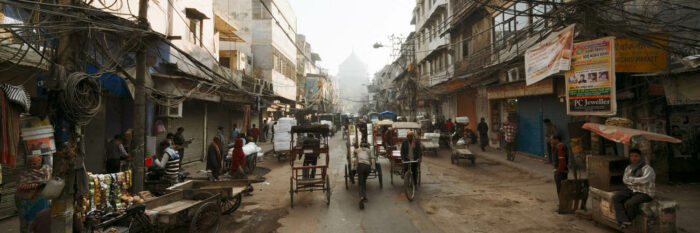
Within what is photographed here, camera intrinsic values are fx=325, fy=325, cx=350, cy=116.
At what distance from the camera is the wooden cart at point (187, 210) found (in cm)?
513

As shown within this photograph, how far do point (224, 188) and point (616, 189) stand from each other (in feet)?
23.6

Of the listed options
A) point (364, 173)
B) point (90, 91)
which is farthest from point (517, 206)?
point (90, 91)

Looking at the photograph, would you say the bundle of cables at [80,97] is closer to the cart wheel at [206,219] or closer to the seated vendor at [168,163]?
the cart wheel at [206,219]

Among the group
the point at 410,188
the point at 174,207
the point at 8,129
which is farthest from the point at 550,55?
the point at 8,129

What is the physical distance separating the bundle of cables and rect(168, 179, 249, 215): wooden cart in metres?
2.14

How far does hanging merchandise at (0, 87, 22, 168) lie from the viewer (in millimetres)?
3912

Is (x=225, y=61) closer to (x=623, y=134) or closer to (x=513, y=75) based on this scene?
(x=513, y=75)

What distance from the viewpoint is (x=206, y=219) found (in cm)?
579

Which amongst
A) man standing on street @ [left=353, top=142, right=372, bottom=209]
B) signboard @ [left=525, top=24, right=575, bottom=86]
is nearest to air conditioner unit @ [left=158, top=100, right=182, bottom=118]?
man standing on street @ [left=353, top=142, right=372, bottom=209]

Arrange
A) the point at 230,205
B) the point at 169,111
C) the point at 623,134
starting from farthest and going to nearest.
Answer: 1. the point at 169,111
2. the point at 230,205
3. the point at 623,134

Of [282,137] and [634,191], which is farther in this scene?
[282,137]

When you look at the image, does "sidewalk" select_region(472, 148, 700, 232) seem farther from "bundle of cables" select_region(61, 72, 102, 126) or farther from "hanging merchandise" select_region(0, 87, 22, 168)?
"hanging merchandise" select_region(0, 87, 22, 168)

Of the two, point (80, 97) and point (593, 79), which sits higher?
point (593, 79)

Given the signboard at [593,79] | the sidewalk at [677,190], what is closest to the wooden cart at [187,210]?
the signboard at [593,79]
